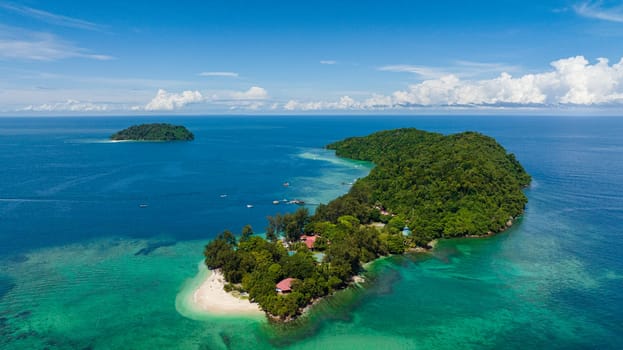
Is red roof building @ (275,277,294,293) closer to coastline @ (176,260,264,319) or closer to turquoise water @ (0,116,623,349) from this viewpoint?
coastline @ (176,260,264,319)

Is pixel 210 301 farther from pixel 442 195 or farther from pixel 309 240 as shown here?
pixel 442 195

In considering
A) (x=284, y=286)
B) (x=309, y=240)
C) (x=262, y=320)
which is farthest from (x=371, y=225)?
(x=262, y=320)

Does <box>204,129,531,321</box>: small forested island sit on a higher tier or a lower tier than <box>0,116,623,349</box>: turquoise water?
higher

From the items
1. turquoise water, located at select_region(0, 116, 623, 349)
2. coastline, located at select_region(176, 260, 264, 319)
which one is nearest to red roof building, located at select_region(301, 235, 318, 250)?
turquoise water, located at select_region(0, 116, 623, 349)

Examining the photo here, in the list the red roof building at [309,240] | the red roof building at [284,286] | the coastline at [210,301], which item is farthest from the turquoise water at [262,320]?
the red roof building at [309,240]

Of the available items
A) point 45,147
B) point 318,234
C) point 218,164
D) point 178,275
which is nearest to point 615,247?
point 318,234

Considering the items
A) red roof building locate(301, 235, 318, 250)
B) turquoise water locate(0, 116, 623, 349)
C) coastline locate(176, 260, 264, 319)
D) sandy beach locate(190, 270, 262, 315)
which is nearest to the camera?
turquoise water locate(0, 116, 623, 349)

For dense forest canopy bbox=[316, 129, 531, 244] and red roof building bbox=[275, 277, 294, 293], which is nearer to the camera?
red roof building bbox=[275, 277, 294, 293]

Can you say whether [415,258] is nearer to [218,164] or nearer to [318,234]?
[318,234]

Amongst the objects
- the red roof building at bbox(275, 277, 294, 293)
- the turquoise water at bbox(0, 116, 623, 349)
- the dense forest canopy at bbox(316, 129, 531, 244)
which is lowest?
the turquoise water at bbox(0, 116, 623, 349)
